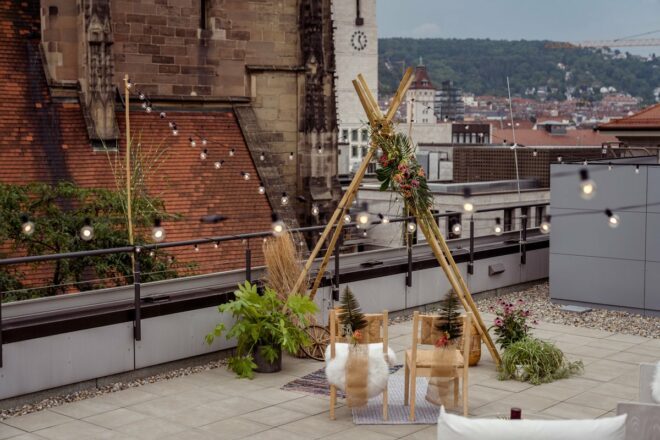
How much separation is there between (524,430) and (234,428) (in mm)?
4663

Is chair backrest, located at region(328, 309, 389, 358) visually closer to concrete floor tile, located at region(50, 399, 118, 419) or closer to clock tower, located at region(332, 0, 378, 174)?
concrete floor tile, located at region(50, 399, 118, 419)

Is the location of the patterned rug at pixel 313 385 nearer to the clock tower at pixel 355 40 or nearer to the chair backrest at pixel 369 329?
the chair backrest at pixel 369 329

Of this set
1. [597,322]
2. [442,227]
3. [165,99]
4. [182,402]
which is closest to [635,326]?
[597,322]

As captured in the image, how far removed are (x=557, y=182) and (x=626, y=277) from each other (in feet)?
7.22

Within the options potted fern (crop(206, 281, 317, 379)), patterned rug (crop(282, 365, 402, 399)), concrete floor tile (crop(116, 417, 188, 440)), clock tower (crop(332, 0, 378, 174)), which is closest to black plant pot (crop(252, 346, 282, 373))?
potted fern (crop(206, 281, 317, 379))

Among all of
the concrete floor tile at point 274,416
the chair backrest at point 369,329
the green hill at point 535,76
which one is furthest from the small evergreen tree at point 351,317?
the green hill at point 535,76

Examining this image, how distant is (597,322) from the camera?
58.4 feet

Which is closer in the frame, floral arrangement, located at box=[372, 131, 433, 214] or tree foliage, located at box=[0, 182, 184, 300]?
floral arrangement, located at box=[372, 131, 433, 214]

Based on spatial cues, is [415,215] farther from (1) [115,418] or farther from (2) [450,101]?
(2) [450,101]

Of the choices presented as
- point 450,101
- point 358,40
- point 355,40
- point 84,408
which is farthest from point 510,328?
point 450,101

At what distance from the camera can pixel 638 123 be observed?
27062mm

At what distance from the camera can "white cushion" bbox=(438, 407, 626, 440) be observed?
24.6 ft

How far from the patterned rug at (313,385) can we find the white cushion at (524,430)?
5.13 meters

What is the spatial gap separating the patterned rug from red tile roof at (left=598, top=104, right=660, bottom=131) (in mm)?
15488
